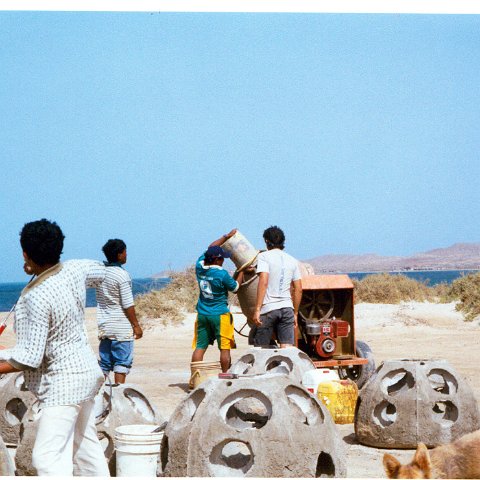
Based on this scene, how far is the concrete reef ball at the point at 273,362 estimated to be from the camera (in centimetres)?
974

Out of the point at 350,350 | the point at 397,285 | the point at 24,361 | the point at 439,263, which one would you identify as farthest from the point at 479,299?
the point at 439,263

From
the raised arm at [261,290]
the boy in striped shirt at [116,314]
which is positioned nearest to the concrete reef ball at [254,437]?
the boy in striped shirt at [116,314]

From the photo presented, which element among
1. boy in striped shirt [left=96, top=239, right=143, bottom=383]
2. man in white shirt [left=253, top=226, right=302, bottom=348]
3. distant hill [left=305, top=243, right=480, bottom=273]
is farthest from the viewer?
distant hill [left=305, top=243, right=480, bottom=273]

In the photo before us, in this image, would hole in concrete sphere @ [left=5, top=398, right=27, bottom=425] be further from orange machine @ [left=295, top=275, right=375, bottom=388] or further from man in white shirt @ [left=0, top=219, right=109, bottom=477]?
orange machine @ [left=295, top=275, right=375, bottom=388]

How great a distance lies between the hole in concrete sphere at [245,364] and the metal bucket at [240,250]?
7.03 feet

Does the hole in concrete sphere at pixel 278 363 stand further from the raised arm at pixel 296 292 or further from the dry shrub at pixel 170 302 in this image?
the dry shrub at pixel 170 302

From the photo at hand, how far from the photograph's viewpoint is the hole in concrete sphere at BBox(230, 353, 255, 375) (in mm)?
9758

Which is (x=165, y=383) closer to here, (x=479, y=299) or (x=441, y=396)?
(x=441, y=396)

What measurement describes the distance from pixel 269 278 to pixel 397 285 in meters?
21.1

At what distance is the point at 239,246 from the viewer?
469 inches

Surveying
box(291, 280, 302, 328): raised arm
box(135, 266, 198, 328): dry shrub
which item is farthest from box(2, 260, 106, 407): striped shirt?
box(135, 266, 198, 328): dry shrub

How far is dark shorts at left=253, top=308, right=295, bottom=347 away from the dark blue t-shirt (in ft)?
1.66

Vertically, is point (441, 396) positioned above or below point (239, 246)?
below

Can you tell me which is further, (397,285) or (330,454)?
(397,285)
